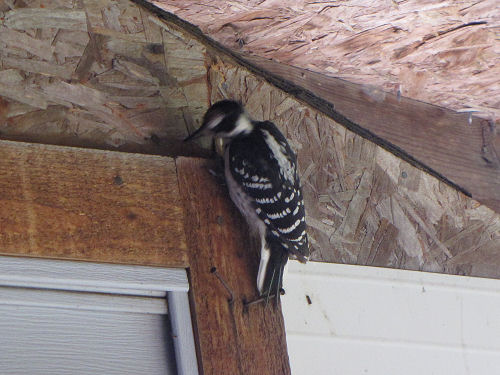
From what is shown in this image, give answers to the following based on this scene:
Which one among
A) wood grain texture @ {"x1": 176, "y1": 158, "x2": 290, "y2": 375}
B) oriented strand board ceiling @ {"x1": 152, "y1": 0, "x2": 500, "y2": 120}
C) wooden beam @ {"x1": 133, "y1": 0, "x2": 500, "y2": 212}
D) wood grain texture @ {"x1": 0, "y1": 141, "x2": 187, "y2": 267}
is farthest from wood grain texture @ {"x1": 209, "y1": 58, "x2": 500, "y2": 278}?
wood grain texture @ {"x1": 0, "y1": 141, "x2": 187, "y2": 267}

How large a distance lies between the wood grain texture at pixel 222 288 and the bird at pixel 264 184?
55mm

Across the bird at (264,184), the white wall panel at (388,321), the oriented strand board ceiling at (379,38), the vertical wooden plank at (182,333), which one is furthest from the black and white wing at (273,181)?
the vertical wooden plank at (182,333)

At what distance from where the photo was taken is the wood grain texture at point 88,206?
6.51 ft

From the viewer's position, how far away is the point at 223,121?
8.25 feet

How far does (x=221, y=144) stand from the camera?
8.91ft

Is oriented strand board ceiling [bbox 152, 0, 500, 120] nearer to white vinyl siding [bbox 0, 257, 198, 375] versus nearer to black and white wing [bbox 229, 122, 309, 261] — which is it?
black and white wing [bbox 229, 122, 309, 261]

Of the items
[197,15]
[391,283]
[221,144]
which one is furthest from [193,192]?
[391,283]

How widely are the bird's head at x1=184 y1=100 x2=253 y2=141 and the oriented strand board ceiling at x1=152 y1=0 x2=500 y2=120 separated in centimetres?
28

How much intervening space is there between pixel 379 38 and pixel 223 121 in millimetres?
669

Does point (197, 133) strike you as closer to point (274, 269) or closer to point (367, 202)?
point (274, 269)

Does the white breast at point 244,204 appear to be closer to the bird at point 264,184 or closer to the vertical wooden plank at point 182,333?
the bird at point 264,184

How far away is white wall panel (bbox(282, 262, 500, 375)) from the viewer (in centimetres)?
254

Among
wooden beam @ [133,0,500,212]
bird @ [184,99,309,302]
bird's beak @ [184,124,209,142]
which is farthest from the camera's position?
wooden beam @ [133,0,500,212]

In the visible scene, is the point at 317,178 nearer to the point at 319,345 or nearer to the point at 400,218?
the point at 400,218
